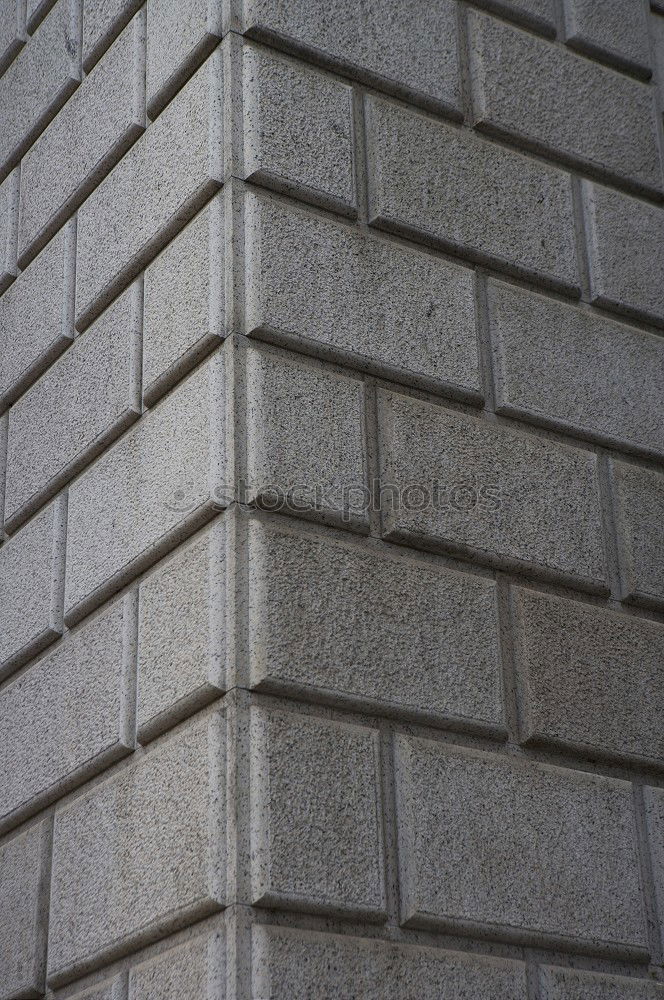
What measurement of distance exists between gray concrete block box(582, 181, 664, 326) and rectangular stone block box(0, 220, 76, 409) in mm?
2123

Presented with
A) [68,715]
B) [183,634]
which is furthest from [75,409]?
[183,634]

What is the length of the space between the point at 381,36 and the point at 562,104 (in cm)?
92

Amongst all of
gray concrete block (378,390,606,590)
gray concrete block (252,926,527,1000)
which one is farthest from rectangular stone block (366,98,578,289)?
gray concrete block (252,926,527,1000)

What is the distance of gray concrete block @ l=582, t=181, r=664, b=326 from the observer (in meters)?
6.24

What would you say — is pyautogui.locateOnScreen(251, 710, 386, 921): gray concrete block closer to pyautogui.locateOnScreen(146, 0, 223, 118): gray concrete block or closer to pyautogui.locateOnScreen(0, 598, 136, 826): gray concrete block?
pyautogui.locateOnScreen(0, 598, 136, 826): gray concrete block

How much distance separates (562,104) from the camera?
6.46 m

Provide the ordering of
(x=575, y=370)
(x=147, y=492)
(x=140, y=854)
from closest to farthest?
(x=140, y=854)
(x=147, y=492)
(x=575, y=370)

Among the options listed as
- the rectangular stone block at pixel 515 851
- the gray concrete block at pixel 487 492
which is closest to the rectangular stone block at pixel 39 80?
the gray concrete block at pixel 487 492

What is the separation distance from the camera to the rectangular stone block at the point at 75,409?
5781 millimetres

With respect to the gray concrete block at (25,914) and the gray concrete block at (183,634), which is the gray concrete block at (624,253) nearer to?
the gray concrete block at (183,634)

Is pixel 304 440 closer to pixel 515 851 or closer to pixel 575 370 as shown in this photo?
pixel 575 370

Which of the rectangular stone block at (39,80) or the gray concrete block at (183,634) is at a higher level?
the rectangular stone block at (39,80)

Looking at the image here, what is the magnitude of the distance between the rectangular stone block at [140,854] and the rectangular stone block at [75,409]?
133cm

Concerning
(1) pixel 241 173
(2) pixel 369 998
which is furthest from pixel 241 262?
(2) pixel 369 998
